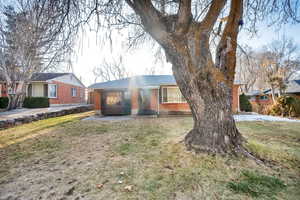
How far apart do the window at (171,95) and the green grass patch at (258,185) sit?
8.82 metres

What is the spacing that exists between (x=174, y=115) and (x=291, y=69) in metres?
21.1

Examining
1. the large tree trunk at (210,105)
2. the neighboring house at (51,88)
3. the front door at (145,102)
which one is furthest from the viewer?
the neighboring house at (51,88)

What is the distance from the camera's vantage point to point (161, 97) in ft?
36.3

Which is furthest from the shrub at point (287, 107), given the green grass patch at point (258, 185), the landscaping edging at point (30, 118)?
the landscaping edging at point (30, 118)

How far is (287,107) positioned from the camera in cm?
981

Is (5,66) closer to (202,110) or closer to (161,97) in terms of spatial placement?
(161,97)

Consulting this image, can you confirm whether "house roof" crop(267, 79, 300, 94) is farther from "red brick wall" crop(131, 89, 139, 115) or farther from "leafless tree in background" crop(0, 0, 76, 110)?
"leafless tree in background" crop(0, 0, 76, 110)

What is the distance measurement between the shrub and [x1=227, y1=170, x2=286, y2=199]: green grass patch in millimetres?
10953

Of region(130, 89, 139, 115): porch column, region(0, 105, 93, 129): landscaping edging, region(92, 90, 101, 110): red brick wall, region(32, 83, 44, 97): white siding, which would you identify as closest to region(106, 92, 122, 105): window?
region(92, 90, 101, 110): red brick wall

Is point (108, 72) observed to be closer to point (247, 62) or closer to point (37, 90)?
point (37, 90)

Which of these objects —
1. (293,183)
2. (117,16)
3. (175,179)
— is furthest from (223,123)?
(117,16)

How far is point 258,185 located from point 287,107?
449 inches

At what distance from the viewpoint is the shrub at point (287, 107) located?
9.55 metres

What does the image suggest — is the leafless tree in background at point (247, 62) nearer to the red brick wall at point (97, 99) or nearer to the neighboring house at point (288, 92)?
the neighboring house at point (288, 92)
